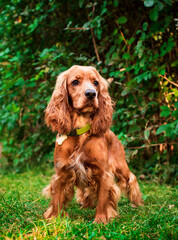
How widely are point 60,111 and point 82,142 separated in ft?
1.01

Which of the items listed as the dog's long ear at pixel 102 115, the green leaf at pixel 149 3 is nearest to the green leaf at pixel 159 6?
the green leaf at pixel 149 3

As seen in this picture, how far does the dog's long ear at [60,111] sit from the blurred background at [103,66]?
3.54 ft

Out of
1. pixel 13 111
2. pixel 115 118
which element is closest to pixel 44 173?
pixel 13 111

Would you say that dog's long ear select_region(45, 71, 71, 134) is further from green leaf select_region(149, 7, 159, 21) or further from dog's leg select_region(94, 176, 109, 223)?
green leaf select_region(149, 7, 159, 21)

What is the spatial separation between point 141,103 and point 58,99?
161 cm

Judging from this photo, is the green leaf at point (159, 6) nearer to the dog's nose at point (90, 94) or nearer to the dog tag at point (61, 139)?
the dog's nose at point (90, 94)

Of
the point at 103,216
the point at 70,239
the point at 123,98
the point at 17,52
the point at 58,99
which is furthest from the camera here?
the point at 17,52

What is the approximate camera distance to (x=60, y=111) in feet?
7.34

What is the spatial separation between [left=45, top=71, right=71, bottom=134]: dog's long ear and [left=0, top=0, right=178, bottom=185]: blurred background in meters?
1.08

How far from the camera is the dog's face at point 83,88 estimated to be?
82.3 inches

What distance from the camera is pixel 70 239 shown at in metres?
1.43

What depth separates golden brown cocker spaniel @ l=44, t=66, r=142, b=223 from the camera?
2105mm

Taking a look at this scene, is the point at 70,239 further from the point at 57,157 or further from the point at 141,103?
the point at 141,103

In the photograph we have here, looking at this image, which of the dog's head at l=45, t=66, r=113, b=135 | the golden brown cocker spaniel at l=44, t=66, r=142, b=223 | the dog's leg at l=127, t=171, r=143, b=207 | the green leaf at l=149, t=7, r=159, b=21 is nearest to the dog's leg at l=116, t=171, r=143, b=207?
the dog's leg at l=127, t=171, r=143, b=207
